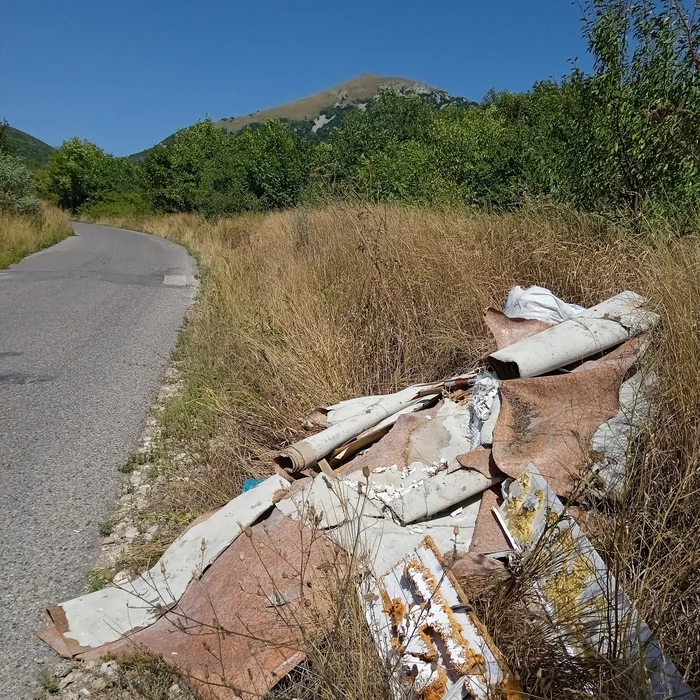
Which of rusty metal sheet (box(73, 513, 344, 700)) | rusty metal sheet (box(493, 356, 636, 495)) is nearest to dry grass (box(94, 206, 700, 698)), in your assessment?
rusty metal sheet (box(493, 356, 636, 495))

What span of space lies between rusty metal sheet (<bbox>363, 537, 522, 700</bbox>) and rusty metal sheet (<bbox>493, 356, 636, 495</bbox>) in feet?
2.19

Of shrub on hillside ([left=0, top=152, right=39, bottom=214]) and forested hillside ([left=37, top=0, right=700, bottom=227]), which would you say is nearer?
forested hillside ([left=37, top=0, right=700, bottom=227])

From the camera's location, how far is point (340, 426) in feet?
10.4

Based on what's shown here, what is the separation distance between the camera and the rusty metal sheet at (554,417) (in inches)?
94.1

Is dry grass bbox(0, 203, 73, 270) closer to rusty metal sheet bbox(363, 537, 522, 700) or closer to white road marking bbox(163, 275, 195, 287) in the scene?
white road marking bbox(163, 275, 195, 287)

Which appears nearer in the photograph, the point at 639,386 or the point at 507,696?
the point at 507,696

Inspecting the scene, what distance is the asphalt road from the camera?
102 inches

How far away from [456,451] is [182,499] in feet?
4.99

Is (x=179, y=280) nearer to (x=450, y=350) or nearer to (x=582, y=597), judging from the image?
(x=450, y=350)

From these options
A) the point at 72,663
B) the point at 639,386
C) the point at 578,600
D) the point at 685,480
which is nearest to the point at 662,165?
the point at 639,386

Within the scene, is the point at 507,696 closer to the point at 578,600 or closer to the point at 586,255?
the point at 578,600

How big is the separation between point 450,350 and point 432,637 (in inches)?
105

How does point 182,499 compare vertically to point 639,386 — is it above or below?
below

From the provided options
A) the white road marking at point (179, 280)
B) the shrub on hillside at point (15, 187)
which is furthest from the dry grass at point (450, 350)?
the shrub on hillside at point (15, 187)
